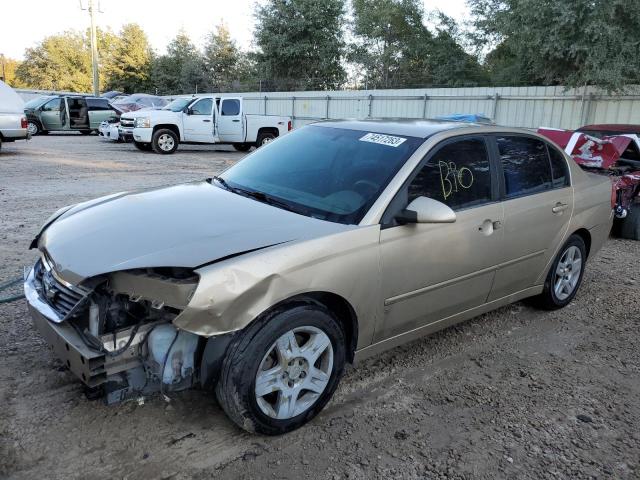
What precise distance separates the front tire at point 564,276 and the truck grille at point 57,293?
3.68 meters

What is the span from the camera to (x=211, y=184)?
3906 millimetres

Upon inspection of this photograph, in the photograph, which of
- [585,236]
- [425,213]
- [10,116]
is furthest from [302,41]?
[425,213]

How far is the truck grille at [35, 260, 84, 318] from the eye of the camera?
2670 millimetres

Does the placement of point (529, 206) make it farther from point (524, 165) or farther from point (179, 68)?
point (179, 68)

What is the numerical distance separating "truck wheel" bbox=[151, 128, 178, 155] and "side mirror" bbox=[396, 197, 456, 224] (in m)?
15.6

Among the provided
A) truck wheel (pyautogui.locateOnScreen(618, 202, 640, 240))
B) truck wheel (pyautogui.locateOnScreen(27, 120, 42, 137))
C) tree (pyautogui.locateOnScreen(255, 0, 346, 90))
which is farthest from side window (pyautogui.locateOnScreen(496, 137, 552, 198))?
tree (pyautogui.locateOnScreen(255, 0, 346, 90))

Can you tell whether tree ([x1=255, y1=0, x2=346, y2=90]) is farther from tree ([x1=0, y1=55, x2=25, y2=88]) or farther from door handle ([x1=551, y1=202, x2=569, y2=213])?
tree ([x1=0, y1=55, x2=25, y2=88])

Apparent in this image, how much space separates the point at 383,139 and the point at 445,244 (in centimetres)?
82

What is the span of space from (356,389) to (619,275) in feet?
13.5

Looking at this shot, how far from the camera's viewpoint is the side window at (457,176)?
3.40 m

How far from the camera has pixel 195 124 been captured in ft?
58.6

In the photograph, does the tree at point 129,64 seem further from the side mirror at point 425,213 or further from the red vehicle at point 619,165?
the side mirror at point 425,213

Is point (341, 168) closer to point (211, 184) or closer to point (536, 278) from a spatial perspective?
point (211, 184)

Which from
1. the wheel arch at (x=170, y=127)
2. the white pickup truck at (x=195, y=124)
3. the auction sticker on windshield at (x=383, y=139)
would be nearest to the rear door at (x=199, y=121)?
the white pickup truck at (x=195, y=124)
